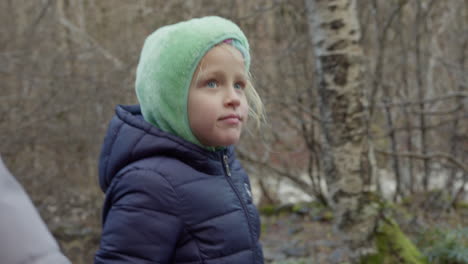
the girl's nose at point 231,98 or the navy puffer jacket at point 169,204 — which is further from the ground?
the girl's nose at point 231,98

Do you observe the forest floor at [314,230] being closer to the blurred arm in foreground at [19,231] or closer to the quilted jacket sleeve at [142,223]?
the quilted jacket sleeve at [142,223]

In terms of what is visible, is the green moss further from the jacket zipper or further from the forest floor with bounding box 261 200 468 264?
the jacket zipper

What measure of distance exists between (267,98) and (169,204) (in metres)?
4.94

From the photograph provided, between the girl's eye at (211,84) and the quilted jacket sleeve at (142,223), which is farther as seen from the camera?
the girl's eye at (211,84)

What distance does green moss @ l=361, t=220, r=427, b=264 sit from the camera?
3872 mm

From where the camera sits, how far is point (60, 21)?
7605 mm

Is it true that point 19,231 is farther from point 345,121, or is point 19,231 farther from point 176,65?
point 345,121

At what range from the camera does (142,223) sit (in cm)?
161

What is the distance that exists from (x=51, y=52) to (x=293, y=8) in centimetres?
338

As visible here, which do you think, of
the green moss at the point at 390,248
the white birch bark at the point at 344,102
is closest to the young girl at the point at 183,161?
the white birch bark at the point at 344,102

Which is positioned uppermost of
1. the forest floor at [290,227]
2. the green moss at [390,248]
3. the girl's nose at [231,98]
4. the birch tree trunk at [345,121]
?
the girl's nose at [231,98]

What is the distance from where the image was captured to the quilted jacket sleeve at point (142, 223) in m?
1.60

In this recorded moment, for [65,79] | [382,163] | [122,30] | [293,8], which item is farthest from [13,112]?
[382,163]

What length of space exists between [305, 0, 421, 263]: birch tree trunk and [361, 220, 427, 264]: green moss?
0.04ft
